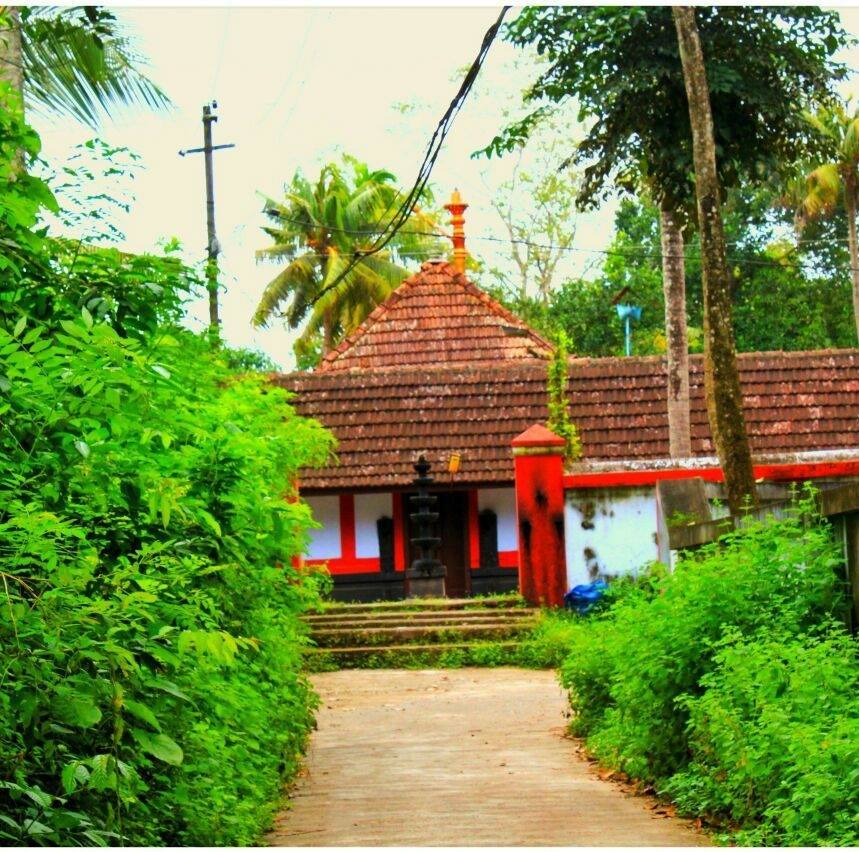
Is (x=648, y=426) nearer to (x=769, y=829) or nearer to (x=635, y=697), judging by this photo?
(x=635, y=697)

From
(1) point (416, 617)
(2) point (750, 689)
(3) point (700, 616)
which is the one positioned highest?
(3) point (700, 616)

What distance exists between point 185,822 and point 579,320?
32218 millimetres

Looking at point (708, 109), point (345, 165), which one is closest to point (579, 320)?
point (345, 165)

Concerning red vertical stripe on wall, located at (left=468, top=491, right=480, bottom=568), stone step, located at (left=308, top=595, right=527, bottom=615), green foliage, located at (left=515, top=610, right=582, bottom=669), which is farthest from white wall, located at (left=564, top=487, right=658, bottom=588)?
red vertical stripe on wall, located at (left=468, top=491, right=480, bottom=568)

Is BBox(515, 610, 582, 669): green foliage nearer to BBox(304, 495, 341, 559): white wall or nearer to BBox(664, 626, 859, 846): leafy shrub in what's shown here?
BBox(304, 495, 341, 559): white wall

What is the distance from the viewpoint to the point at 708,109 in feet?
42.5

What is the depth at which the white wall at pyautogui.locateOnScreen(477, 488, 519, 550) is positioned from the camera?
26641 millimetres

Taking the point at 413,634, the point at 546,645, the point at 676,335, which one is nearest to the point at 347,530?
the point at 413,634

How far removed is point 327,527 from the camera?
2678 cm

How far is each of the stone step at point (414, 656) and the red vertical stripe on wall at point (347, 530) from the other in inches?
257

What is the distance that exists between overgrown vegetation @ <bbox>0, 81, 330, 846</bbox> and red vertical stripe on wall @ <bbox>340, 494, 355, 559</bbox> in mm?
17421

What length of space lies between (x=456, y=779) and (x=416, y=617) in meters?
10.4

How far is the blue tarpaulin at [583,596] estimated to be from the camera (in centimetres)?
2052

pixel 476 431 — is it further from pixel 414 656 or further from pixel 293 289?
pixel 293 289
